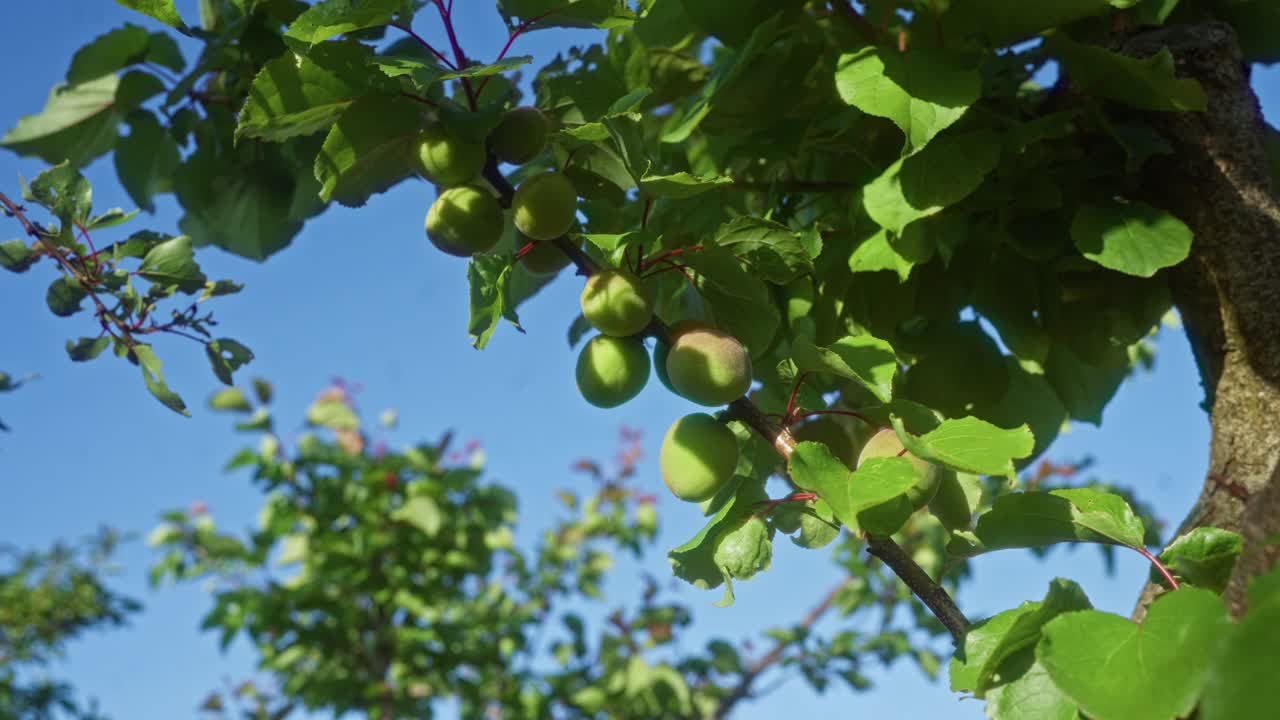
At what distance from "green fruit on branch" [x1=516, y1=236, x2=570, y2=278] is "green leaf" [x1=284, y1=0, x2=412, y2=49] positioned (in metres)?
0.31

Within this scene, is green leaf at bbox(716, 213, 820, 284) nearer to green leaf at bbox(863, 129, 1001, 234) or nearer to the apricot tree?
the apricot tree

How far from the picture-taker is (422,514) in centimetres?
379

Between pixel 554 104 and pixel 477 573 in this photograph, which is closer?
pixel 554 104

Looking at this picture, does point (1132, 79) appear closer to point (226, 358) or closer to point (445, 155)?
point (445, 155)

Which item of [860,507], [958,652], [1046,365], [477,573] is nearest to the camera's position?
[860,507]

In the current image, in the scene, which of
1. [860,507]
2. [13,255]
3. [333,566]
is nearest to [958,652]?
[860,507]

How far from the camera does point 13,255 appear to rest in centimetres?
133

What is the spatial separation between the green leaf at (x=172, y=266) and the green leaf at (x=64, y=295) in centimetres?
9

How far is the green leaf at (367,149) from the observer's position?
1053 millimetres

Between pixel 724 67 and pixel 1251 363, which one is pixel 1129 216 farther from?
pixel 724 67

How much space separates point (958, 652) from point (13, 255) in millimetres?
1330

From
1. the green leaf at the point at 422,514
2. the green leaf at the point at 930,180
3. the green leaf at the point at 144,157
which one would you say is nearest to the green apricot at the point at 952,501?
the green leaf at the point at 930,180

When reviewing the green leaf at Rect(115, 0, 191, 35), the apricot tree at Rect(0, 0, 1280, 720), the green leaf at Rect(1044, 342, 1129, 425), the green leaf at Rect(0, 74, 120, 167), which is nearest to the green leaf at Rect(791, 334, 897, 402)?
the apricot tree at Rect(0, 0, 1280, 720)

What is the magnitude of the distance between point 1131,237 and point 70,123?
182 centimetres
